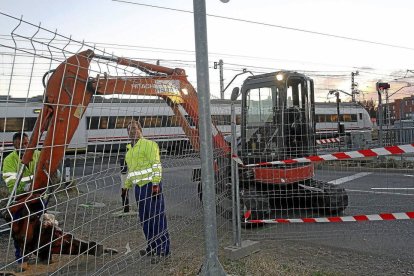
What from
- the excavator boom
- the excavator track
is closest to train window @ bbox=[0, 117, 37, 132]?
the excavator boom

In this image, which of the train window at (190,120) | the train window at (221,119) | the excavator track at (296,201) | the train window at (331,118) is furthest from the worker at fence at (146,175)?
the train window at (331,118)

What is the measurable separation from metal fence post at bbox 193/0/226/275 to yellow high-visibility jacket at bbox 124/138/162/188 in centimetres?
179

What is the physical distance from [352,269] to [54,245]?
3676mm

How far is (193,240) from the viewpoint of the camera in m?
5.87

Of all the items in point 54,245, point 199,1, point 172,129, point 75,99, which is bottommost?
point 54,245

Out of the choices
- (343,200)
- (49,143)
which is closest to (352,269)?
(343,200)

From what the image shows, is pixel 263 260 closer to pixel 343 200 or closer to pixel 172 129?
pixel 172 129

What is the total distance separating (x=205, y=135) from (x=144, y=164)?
1979mm

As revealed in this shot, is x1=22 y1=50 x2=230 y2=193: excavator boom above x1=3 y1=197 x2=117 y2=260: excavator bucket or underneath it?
above

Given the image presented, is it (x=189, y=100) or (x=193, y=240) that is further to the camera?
(x=189, y=100)

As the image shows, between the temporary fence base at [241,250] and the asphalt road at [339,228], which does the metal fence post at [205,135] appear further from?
the temporary fence base at [241,250]

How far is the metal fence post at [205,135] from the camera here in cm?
310

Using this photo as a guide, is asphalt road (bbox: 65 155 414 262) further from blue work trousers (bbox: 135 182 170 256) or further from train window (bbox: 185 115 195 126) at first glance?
train window (bbox: 185 115 195 126)

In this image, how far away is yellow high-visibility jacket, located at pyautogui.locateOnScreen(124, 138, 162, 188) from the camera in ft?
16.1
